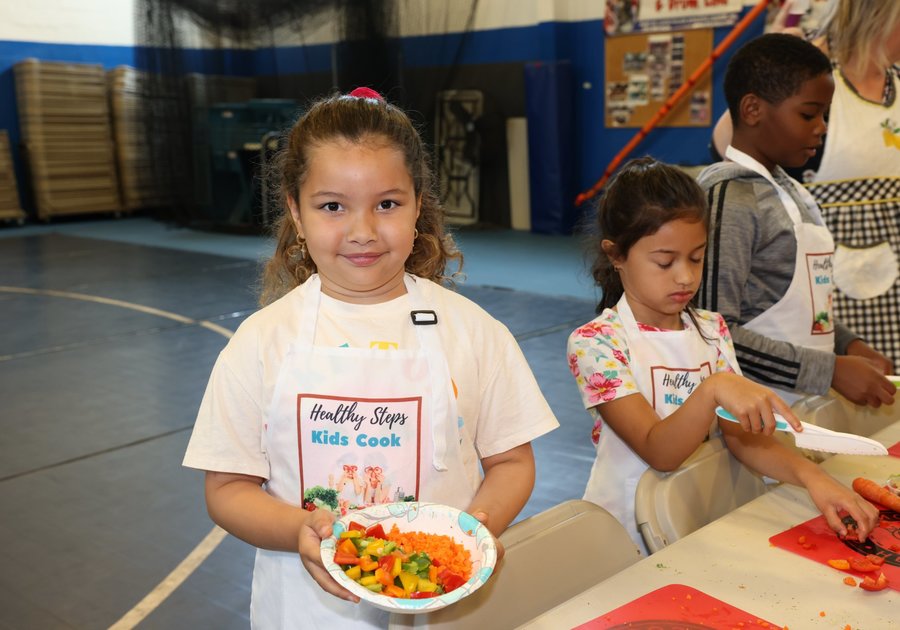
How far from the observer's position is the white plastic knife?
118 cm

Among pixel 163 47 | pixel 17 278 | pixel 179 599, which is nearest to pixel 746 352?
pixel 179 599

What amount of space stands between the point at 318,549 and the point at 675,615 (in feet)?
1.38

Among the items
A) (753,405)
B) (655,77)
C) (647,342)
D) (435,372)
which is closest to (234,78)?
(655,77)

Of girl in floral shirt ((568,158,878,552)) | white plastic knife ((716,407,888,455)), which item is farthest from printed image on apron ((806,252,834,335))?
white plastic knife ((716,407,888,455))

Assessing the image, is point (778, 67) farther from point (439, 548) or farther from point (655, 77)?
point (655, 77)

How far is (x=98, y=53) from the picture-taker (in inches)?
435

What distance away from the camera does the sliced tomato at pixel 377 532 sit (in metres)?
1.11

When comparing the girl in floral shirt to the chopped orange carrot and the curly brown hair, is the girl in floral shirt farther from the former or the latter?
the chopped orange carrot

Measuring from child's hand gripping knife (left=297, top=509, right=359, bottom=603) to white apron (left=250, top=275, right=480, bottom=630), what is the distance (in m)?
0.19

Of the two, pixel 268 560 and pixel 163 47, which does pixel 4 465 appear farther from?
pixel 163 47

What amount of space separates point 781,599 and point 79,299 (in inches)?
235

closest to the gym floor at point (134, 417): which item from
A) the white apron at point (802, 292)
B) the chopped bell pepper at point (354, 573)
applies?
the white apron at point (802, 292)

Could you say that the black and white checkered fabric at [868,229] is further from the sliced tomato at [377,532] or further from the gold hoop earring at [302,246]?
the sliced tomato at [377,532]

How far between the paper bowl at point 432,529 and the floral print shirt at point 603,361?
60cm
